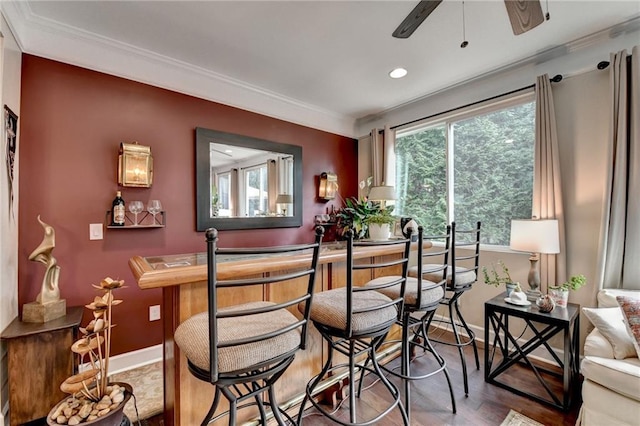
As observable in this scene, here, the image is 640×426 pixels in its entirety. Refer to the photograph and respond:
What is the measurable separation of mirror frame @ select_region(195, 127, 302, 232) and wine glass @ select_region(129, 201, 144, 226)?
0.52 meters

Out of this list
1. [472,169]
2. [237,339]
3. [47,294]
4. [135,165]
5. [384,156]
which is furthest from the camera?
[384,156]

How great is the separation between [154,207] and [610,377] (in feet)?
11.2

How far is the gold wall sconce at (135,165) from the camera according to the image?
2408 mm

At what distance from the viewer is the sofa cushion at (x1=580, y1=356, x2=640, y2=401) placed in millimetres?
1455

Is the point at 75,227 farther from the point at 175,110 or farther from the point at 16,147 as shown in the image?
the point at 175,110

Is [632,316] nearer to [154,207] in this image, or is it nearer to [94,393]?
[94,393]

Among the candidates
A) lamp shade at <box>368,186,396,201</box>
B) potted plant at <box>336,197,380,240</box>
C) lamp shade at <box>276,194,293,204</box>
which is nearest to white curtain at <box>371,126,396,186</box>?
potted plant at <box>336,197,380,240</box>

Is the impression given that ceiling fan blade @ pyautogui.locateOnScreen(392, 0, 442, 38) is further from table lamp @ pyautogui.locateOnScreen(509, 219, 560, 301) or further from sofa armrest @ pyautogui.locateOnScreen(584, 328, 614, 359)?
sofa armrest @ pyautogui.locateOnScreen(584, 328, 614, 359)

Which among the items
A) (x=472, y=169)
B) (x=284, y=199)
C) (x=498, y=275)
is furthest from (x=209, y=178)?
(x=498, y=275)

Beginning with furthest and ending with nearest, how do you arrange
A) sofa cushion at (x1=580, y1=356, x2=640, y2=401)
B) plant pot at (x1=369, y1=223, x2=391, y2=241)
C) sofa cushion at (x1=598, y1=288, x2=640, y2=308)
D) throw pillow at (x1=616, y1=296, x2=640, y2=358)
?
plant pot at (x1=369, y1=223, x2=391, y2=241) < sofa cushion at (x1=598, y1=288, x2=640, y2=308) < throw pillow at (x1=616, y1=296, x2=640, y2=358) < sofa cushion at (x1=580, y1=356, x2=640, y2=401)

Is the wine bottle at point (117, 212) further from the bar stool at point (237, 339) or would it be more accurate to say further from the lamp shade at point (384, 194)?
the lamp shade at point (384, 194)

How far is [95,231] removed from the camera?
2352 millimetres

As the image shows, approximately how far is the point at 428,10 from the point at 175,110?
239 cm

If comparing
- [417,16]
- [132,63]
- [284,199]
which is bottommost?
[284,199]
